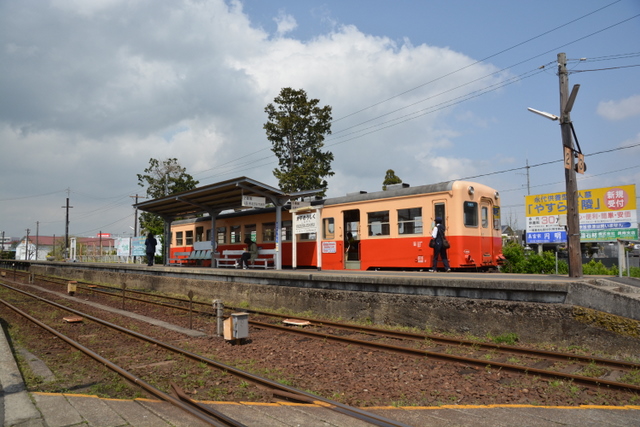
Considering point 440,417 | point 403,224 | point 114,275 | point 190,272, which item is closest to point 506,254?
point 403,224

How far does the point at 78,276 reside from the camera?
29.3 meters

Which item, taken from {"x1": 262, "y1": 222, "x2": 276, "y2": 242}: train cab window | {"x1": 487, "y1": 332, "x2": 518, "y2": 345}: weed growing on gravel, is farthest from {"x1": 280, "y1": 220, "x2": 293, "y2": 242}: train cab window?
{"x1": 487, "y1": 332, "x2": 518, "y2": 345}: weed growing on gravel

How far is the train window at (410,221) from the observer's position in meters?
13.5

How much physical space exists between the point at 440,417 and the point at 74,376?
5068 millimetres

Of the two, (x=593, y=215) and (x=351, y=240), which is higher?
(x=593, y=215)

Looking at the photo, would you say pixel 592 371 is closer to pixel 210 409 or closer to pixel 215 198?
pixel 210 409

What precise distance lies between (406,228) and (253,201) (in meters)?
5.86

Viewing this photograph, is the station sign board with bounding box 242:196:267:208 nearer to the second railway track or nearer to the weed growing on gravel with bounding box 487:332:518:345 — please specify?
the second railway track

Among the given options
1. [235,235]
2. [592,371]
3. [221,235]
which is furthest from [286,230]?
[592,371]

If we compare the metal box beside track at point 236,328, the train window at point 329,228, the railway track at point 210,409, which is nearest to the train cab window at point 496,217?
the train window at point 329,228

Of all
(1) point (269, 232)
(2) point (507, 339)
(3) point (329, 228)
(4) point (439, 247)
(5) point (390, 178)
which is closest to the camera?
(2) point (507, 339)

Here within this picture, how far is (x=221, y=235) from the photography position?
22.6 m

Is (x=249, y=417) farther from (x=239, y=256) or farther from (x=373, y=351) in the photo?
(x=239, y=256)

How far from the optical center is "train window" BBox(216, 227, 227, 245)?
22244 mm
